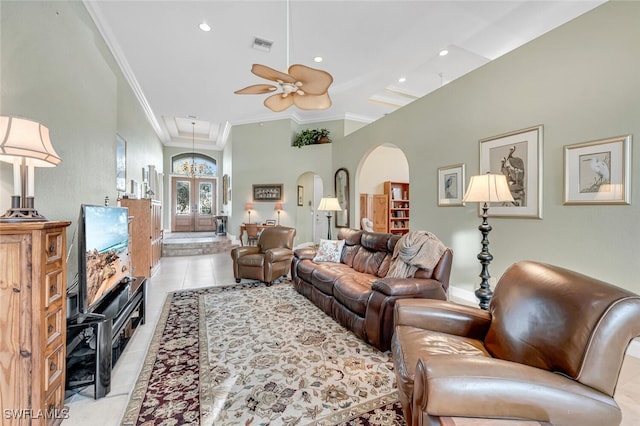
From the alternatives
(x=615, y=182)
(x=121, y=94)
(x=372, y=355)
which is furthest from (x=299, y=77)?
(x=121, y=94)

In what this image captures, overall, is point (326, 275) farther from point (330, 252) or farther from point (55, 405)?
point (55, 405)

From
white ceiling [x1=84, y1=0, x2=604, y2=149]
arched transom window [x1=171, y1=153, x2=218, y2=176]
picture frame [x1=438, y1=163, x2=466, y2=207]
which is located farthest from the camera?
arched transom window [x1=171, y1=153, x2=218, y2=176]

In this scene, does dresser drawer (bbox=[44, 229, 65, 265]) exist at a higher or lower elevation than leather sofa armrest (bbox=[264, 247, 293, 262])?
higher

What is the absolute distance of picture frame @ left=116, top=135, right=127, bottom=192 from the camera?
4.42 metres

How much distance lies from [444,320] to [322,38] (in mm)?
4134

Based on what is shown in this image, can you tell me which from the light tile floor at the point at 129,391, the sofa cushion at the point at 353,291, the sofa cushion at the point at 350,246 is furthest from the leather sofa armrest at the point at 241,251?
the sofa cushion at the point at 353,291

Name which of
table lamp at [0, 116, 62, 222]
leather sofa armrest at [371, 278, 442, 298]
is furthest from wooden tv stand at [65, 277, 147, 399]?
leather sofa armrest at [371, 278, 442, 298]

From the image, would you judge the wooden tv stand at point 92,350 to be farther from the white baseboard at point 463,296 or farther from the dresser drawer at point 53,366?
the white baseboard at point 463,296

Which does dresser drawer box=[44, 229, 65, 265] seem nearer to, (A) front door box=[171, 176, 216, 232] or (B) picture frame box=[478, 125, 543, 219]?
(B) picture frame box=[478, 125, 543, 219]

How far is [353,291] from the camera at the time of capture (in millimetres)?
2578

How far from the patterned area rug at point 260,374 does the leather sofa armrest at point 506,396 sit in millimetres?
800

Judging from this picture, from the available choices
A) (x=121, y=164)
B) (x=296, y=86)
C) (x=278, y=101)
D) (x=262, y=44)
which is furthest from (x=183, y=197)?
(x=296, y=86)

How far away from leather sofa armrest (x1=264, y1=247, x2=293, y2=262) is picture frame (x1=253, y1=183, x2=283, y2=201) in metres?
3.14

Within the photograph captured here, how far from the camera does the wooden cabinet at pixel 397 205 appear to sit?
275 inches
